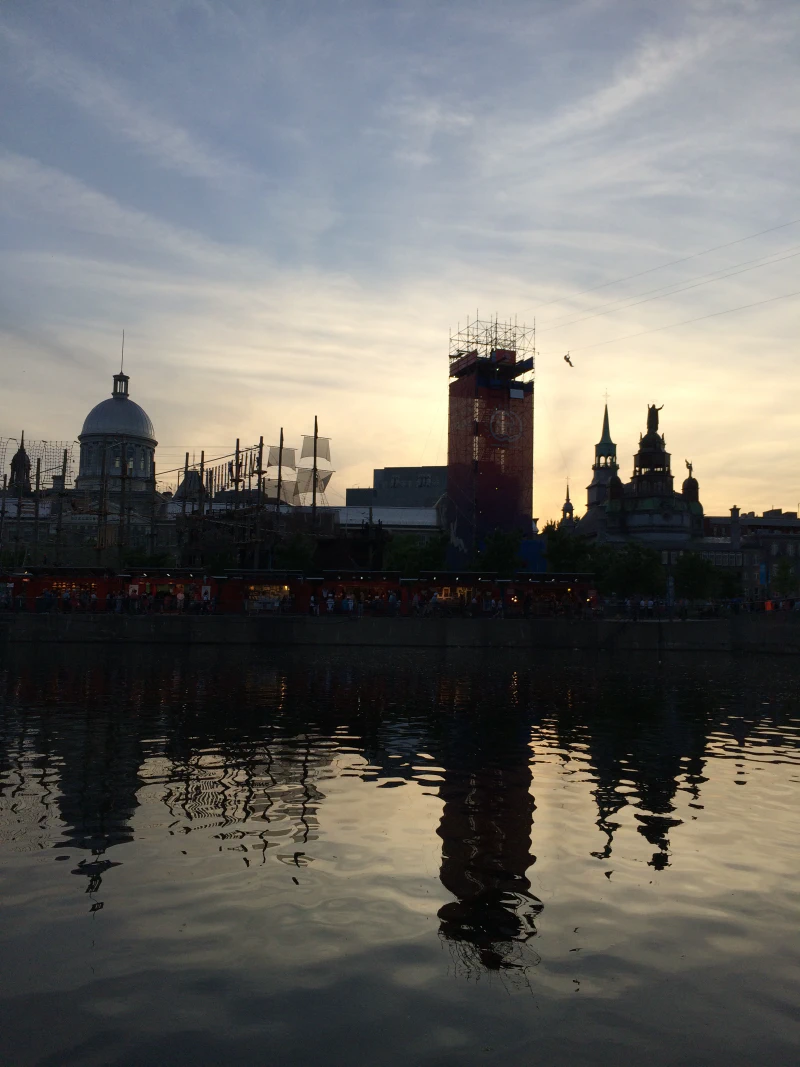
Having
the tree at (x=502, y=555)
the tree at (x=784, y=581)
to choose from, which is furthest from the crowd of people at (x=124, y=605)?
the tree at (x=784, y=581)

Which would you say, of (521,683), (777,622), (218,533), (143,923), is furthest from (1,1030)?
(218,533)

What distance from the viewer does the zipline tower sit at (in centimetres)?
12650

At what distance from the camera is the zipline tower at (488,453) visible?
12650 cm

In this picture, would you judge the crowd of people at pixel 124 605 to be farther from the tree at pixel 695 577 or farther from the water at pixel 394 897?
the tree at pixel 695 577

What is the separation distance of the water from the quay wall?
42566 mm

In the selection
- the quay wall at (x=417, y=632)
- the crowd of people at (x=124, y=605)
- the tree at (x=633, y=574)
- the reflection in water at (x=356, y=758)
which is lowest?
the reflection in water at (x=356, y=758)

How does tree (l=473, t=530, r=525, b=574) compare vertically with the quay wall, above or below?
above

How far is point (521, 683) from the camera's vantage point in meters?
44.6

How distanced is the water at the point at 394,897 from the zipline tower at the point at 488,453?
99.8 metres

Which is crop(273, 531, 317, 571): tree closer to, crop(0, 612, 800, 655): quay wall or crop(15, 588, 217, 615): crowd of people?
crop(15, 588, 217, 615): crowd of people

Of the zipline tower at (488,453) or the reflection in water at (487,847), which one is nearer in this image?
the reflection in water at (487,847)

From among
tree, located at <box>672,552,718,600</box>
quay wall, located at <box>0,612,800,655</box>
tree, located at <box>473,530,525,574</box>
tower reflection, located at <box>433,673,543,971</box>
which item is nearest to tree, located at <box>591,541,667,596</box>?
tree, located at <box>473,530,525,574</box>

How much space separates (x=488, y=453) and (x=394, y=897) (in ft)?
386

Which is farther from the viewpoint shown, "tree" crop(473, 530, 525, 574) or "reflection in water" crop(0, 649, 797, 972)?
"tree" crop(473, 530, 525, 574)
